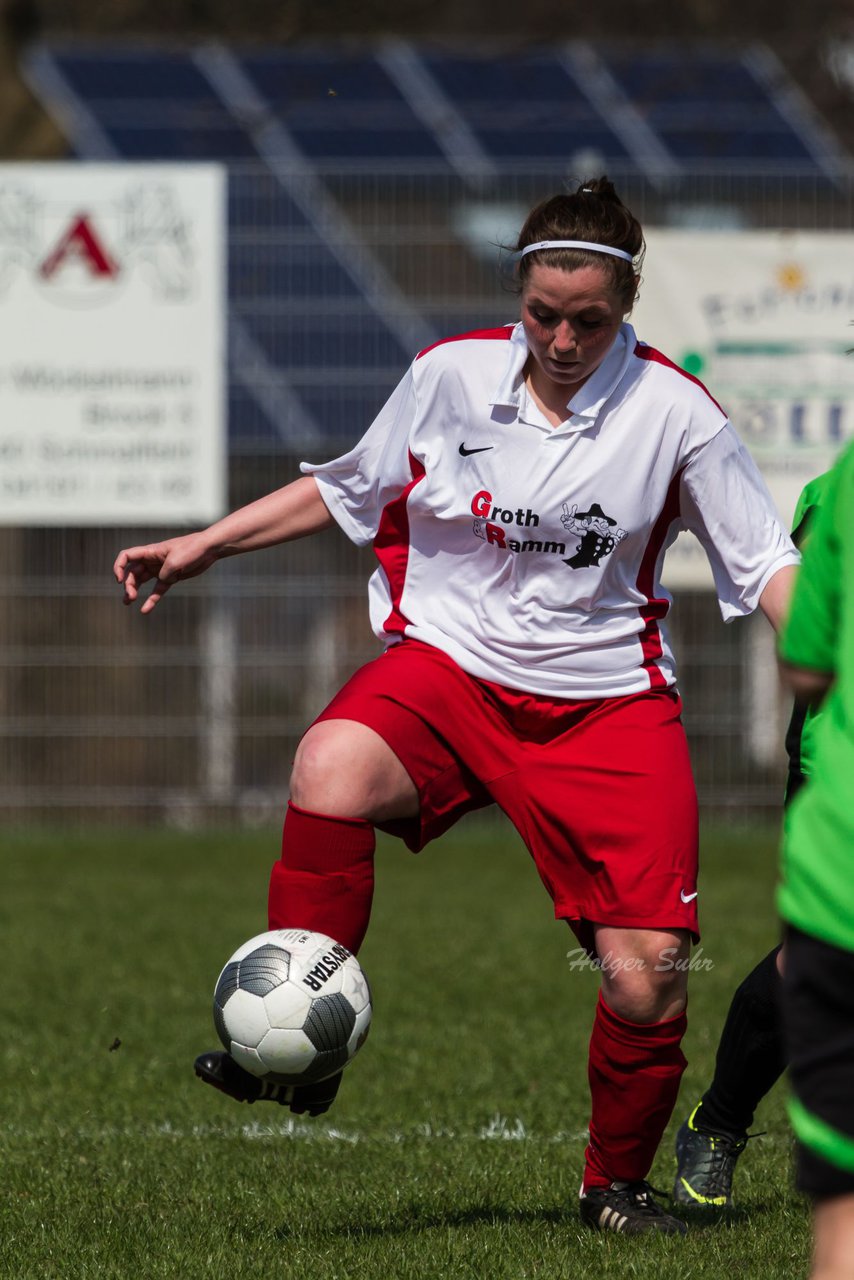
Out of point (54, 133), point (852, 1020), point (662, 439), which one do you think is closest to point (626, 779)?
point (662, 439)

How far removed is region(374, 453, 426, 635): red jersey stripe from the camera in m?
4.34

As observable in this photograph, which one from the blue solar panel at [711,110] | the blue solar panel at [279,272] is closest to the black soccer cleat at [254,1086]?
the blue solar panel at [279,272]

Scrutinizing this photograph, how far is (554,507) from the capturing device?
411cm

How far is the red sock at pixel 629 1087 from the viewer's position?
13.5 ft

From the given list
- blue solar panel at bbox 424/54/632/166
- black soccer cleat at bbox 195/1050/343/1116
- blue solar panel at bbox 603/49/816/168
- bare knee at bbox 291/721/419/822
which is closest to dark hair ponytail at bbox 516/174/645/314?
bare knee at bbox 291/721/419/822

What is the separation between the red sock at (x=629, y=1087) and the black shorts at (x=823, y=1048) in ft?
5.32

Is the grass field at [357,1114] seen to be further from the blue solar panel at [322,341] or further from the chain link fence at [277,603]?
the blue solar panel at [322,341]

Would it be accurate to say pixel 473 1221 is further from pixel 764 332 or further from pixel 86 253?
pixel 86 253

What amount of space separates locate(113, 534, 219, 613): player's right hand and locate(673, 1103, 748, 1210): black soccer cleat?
Result: 171 centimetres

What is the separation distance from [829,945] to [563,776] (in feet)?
5.34

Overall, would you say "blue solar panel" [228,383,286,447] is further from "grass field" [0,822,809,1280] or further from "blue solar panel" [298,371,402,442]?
"grass field" [0,822,809,1280]

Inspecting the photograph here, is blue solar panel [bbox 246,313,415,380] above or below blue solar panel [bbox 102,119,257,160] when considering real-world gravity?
below

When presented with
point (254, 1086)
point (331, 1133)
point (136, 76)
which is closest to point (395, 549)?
point (254, 1086)

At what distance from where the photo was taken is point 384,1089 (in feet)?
19.0
